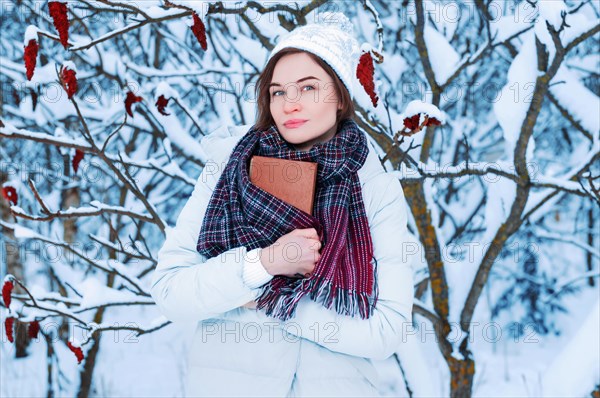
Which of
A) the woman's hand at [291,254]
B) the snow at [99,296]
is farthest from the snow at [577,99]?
the snow at [99,296]

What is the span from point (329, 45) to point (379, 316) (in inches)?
30.0

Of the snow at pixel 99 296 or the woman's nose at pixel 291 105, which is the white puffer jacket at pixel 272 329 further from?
the snow at pixel 99 296

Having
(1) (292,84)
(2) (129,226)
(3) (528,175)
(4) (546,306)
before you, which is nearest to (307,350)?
(1) (292,84)

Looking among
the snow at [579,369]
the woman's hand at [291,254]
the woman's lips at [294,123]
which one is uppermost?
the woman's lips at [294,123]

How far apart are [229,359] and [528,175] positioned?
60.2 inches

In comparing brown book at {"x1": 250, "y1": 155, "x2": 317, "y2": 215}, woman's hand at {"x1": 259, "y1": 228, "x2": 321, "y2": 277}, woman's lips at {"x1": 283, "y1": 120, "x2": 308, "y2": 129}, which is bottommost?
woman's hand at {"x1": 259, "y1": 228, "x2": 321, "y2": 277}

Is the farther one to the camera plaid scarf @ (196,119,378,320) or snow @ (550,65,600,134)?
snow @ (550,65,600,134)

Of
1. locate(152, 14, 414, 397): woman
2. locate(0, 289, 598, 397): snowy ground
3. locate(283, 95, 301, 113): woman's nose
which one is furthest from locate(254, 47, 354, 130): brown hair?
locate(0, 289, 598, 397): snowy ground

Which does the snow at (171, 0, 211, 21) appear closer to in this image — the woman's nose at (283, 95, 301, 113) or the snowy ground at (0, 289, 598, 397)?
the woman's nose at (283, 95, 301, 113)

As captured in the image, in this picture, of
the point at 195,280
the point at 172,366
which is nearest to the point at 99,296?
the point at 195,280

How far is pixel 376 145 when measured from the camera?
298cm

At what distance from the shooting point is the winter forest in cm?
226

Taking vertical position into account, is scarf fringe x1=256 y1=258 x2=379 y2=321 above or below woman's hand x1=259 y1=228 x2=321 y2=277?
below

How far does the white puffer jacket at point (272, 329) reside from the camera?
1.46m
